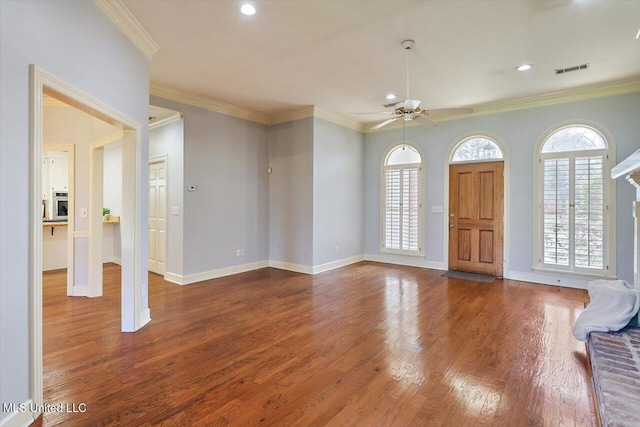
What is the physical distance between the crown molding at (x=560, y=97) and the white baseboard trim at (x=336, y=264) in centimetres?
267

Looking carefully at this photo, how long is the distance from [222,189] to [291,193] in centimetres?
129

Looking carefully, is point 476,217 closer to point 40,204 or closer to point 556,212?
point 556,212

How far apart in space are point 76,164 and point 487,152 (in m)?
6.72

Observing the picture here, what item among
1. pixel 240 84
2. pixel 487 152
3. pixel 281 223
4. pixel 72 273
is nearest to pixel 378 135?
pixel 487 152

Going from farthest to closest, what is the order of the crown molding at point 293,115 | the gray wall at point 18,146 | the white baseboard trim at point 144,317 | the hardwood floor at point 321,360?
the crown molding at point 293,115 → the white baseboard trim at point 144,317 → the hardwood floor at point 321,360 → the gray wall at point 18,146

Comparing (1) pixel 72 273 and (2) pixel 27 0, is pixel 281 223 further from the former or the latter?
(2) pixel 27 0

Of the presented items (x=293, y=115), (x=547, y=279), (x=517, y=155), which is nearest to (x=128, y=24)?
(x=293, y=115)

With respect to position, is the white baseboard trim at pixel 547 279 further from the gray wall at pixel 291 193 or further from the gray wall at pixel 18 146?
the gray wall at pixel 18 146

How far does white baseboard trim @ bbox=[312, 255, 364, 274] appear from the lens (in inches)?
238

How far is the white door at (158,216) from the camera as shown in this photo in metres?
5.81

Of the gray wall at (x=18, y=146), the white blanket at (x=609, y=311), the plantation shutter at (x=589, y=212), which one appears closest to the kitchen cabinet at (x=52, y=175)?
the gray wall at (x=18, y=146)

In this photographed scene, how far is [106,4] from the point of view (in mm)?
2666

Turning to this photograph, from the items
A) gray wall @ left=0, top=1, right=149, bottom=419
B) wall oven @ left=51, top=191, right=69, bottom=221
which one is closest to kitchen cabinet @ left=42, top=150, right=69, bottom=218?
wall oven @ left=51, top=191, right=69, bottom=221

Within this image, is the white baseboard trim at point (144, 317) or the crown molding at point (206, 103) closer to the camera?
the white baseboard trim at point (144, 317)
